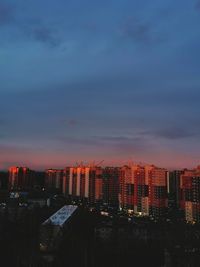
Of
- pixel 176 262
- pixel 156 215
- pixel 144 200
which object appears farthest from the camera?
pixel 144 200

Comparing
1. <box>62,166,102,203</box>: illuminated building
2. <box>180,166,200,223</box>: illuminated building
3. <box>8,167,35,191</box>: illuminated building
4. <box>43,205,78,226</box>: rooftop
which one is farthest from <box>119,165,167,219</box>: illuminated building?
<box>8,167,35,191</box>: illuminated building

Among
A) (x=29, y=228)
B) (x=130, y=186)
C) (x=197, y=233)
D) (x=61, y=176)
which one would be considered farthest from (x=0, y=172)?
(x=197, y=233)

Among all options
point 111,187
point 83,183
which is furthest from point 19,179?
point 111,187

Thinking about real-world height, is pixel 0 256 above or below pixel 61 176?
below

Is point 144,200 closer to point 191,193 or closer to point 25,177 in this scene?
point 191,193

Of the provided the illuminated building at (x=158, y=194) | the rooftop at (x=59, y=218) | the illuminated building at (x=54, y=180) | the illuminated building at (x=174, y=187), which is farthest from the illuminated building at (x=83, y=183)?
the rooftop at (x=59, y=218)

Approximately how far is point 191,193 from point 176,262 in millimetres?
7324

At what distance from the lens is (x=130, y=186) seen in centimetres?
1711

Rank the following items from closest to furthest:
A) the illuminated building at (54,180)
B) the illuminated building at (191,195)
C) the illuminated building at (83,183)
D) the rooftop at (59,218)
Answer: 1. the rooftop at (59,218)
2. the illuminated building at (191,195)
3. the illuminated building at (83,183)
4. the illuminated building at (54,180)

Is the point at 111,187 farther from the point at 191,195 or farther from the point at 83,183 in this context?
the point at 191,195

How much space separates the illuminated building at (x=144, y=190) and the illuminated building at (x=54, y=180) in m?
8.43

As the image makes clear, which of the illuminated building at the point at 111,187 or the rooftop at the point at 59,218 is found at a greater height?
the illuminated building at the point at 111,187

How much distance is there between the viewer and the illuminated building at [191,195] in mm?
13133

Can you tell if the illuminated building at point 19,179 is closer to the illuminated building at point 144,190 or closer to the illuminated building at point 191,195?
the illuminated building at point 144,190
